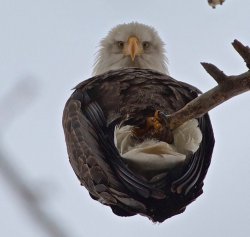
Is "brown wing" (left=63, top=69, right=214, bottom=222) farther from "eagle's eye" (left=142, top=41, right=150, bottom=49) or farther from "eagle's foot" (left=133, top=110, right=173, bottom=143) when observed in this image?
"eagle's eye" (left=142, top=41, right=150, bottom=49)

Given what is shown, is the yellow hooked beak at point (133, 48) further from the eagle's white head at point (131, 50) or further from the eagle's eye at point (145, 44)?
the eagle's eye at point (145, 44)

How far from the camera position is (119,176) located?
3.57 meters

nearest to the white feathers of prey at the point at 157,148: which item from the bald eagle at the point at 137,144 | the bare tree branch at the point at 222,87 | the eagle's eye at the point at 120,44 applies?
the bald eagle at the point at 137,144

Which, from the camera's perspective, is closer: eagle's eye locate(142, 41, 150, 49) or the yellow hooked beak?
the yellow hooked beak

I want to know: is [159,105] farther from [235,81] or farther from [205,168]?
[235,81]

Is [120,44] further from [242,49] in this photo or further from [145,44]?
[242,49]

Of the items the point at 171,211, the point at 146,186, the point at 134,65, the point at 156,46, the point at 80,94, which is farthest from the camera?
the point at 156,46

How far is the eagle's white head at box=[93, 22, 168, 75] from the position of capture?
5999 mm

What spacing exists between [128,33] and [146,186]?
3001mm

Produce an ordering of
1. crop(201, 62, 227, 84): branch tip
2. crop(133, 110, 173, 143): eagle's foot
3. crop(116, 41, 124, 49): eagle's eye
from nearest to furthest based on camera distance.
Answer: crop(201, 62, 227, 84): branch tip < crop(133, 110, 173, 143): eagle's foot < crop(116, 41, 124, 49): eagle's eye

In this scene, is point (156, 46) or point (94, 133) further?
point (156, 46)

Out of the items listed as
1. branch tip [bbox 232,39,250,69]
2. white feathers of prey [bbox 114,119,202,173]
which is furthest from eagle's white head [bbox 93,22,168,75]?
branch tip [bbox 232,39,250,69]

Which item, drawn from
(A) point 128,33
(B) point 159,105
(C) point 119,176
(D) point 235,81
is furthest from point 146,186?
(A) point 128,33

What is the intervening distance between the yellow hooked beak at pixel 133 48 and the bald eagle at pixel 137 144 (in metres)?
1.44
